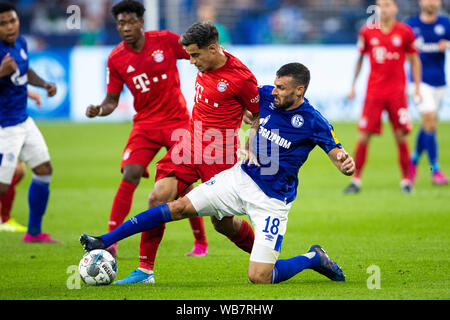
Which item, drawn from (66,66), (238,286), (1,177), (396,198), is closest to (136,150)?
(1,177)

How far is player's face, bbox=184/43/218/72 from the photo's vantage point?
19.8ft

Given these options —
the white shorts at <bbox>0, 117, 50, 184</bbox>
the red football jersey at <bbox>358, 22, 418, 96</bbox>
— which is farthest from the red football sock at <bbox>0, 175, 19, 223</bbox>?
→ the red football jersey at <bbox>358, 22, 418, 96</bbox>

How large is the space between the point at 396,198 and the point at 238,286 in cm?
554

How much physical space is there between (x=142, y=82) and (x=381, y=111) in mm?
5165

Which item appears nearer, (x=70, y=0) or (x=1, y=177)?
(x=1, y=177)

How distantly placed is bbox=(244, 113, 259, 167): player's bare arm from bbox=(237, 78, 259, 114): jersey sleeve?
8 cm

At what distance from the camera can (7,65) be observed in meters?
7.58

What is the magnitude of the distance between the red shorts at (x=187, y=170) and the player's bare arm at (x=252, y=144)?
0.38 meters

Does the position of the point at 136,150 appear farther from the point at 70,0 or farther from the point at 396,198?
the point at 70,0

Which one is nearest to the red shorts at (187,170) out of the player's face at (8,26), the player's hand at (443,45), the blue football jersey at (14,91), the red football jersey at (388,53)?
the blue football jersey at (14,91)

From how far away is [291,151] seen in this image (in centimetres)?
588

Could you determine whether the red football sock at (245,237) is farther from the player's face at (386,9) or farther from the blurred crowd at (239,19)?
the blurred crowd at (239,19)

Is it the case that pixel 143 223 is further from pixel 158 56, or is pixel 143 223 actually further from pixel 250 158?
pixel 158 56

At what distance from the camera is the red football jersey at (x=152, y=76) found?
7.42 m
